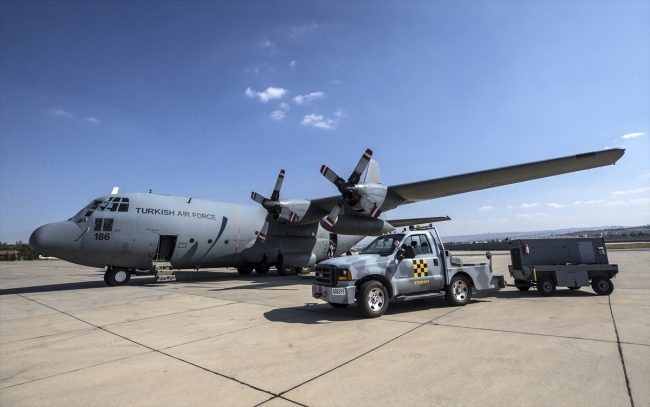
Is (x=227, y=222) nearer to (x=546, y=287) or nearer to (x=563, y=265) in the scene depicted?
(x=546, y=287)

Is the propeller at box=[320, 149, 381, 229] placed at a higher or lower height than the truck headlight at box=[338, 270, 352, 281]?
higher

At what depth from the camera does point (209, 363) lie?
4824mm

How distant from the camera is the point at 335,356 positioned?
4969 mm

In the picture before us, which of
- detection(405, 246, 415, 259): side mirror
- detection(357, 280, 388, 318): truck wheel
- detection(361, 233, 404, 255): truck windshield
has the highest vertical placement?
detection(361, 233, 404, 255): truck windshield

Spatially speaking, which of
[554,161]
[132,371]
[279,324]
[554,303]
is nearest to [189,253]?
[279,324]

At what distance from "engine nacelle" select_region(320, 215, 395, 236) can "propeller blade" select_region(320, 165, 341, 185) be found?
5.38 feet

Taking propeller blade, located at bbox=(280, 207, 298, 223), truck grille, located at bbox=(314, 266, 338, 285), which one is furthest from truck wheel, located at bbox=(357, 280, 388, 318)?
propeller blade, located at bbox=(280, 207, 298, 223)

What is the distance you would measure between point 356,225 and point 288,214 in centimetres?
398

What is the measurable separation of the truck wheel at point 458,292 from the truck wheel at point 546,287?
2654 millimetres

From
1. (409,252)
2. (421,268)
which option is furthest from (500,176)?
(409,252)

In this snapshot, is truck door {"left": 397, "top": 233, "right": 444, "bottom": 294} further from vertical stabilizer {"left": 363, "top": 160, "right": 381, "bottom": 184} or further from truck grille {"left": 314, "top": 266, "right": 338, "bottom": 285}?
vertical stabilizer {"left": 363, "top": 160, "right": 381, "bottom": 184}

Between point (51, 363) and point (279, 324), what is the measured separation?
374cm

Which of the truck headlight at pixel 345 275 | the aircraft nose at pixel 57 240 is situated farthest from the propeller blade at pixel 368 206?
the aircraft nose at pixel 57 240

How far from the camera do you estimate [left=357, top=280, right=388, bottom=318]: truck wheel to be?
7398 mm
